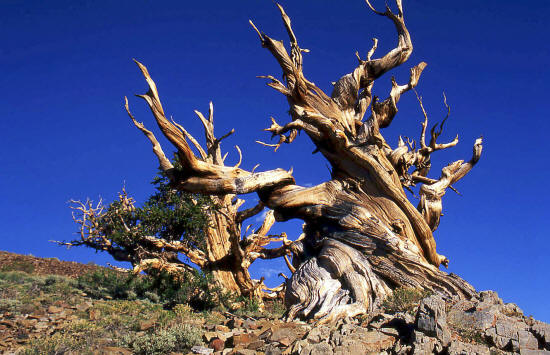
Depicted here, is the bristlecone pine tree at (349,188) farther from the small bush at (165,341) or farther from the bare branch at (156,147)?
the small bush at (165,341)


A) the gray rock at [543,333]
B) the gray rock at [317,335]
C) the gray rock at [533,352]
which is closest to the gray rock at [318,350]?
the gray rock at [317,335]

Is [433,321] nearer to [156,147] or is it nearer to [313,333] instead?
[313,333]

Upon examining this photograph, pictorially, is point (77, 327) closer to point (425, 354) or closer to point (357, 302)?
point (357, 302)

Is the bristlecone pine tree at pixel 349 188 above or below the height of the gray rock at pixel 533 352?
above

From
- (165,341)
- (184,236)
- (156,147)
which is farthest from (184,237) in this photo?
(165,341)

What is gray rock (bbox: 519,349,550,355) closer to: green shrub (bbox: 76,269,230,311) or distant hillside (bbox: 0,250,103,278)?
green shrub (bbox: 76,269,230,311)

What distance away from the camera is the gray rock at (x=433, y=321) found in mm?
5793

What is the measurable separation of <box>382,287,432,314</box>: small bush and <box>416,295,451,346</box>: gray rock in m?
1.66

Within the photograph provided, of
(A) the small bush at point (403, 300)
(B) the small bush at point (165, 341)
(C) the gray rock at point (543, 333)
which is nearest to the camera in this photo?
(B) the small bush at point (165, 341)

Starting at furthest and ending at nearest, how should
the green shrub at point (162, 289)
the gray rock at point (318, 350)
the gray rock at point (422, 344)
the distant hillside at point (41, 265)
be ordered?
the distant hillside at point (41, 265) → the green shrub at point (162, 289) → the gray rock at point (422, 344) → the gray rock at point (318, 350)

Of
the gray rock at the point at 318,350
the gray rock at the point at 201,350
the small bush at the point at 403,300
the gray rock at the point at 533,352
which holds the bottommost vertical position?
the gray rock at the point at 533,352

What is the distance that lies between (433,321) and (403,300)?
2627 millimetres

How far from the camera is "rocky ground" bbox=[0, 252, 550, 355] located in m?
5.75

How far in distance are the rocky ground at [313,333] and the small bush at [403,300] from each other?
0.02 meters
